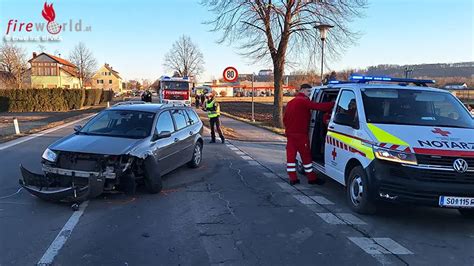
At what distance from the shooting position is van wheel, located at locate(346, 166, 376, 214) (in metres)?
5.75

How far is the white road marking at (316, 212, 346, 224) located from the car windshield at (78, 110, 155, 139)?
10.8 feet

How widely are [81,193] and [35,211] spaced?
69cm

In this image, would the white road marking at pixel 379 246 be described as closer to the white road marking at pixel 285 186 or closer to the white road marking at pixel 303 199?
the white road marking at pixel 303 199

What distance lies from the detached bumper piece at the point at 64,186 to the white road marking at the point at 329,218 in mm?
3181

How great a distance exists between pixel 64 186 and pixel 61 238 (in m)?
1.59

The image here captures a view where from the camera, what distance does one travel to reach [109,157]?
6371mm

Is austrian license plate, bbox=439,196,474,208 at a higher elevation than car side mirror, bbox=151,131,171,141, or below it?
below

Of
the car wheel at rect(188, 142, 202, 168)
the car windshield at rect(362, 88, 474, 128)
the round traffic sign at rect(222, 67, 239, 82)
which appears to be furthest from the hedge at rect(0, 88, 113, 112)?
the car windshield at rect(362, 88, 474, 128)

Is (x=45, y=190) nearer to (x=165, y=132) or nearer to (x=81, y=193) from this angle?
(x=81, y=193)

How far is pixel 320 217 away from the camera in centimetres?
594

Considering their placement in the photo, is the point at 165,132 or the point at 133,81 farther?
the point at 133,81

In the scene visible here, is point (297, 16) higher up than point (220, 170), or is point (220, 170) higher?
point (297, 16)

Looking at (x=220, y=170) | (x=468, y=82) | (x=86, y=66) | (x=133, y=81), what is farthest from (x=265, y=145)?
(x=133, y=81)

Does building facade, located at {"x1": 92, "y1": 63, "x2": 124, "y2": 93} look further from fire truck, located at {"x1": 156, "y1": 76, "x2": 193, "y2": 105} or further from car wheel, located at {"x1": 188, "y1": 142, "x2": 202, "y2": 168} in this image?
car wheel, located at {"x1": 188, "y1": 142, "x2": 202, "y2": 168}
